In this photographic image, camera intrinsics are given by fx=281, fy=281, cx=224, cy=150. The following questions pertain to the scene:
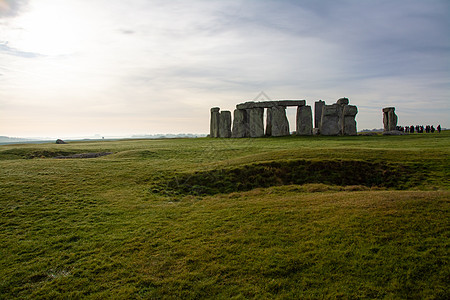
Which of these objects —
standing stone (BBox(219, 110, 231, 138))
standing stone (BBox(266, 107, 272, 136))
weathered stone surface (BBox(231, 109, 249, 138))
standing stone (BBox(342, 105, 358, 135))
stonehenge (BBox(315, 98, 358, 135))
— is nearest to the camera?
stonehenge (BBox(315, 98, 358, 135))

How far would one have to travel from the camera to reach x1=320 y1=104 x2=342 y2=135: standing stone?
31.9 m

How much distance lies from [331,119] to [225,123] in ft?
42.9

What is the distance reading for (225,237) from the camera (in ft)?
24.0

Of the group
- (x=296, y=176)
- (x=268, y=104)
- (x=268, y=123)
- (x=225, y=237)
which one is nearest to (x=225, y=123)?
(x=268, y=123)

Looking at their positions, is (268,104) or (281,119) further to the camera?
(268,104)

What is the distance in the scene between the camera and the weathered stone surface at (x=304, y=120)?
3293 cm

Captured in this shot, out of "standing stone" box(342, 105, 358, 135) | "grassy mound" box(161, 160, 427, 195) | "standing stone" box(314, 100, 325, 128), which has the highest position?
"standing stone" box(314, 100, 325, 128)

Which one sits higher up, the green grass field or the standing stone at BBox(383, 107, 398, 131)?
the standing stone at BBox(383, 107, 398, 131)

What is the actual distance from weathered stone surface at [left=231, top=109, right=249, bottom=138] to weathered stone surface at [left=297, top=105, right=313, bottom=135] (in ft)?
20.9

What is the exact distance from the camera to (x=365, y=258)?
586cm

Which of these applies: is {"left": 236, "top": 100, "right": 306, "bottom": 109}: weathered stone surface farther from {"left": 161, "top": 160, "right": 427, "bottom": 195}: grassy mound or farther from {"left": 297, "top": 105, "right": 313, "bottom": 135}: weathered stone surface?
{"left": 161, "top": 160, "right": 427, "bottom": 195}: grassy mound

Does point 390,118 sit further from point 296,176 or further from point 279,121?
point 296,176

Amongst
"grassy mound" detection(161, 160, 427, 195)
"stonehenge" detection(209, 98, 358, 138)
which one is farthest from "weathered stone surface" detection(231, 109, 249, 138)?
"grassy mound" detection(161, 160, 427, 195)

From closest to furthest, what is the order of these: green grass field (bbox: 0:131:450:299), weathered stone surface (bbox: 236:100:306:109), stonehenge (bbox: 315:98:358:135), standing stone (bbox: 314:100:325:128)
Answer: green grass field (bbox: 0:131:450:299)
stonehenge (bbox: 315:98:358:135)
weathered stone surface (bbox: 236:100:306:109)
standing stone (bbox: 314:100:325:128)
